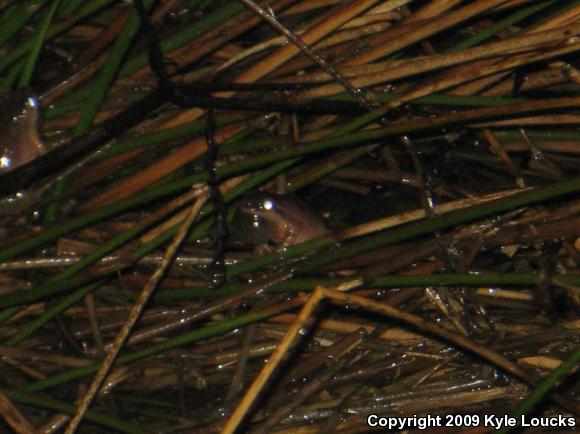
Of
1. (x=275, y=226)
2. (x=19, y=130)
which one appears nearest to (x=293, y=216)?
(x=275, y=226)

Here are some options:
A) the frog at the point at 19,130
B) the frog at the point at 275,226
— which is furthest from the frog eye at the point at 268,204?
the frog at the point at 19,130

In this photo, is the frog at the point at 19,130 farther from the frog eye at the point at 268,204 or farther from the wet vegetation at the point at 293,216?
the frog eye at the point at 268,204

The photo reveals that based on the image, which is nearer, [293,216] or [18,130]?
[293,216]

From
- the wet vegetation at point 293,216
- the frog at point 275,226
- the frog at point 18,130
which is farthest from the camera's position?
the frog at point 18,130

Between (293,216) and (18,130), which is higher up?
(18,130)

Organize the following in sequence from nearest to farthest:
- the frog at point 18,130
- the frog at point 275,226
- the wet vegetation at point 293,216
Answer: the wet vegetation at point 293,216 → the frog at point 275,226 → the frog at point 18,130

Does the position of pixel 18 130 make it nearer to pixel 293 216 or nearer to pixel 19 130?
pixel 19 130

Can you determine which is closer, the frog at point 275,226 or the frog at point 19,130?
the frog at point 275,226
